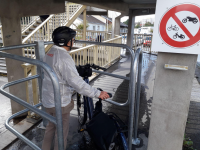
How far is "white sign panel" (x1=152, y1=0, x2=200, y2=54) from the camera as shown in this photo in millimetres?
1561

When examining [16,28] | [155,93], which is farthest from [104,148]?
[16,28]

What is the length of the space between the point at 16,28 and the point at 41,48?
1.16 meters

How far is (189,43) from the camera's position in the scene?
1627 mm

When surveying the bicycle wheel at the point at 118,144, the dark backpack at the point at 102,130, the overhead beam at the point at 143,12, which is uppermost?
the overhead beam at the point at 143,12

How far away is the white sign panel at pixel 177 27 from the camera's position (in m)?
1.56

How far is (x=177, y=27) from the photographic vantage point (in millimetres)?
1636

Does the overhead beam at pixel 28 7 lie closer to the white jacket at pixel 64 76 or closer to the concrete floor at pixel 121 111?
the white jacket at pixel 64 76

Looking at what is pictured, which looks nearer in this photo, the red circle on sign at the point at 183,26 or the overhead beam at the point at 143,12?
the red circle on sign at the point at 183,26

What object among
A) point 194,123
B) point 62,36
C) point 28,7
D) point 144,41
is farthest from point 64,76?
point 144,41

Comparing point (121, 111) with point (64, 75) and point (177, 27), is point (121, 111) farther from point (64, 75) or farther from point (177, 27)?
point (177, 27)

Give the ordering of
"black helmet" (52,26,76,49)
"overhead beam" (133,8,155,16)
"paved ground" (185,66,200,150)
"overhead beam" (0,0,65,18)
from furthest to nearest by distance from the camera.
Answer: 1. "overhead beam" (133,8,155,16)
2. "overhead beam" (0,0,65,18)
3. "paved ground" (185,66,200,150)
4. "black helmet" (52,26,76,49)

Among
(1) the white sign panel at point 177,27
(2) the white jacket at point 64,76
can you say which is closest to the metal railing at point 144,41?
(1) the white sign panel at point 177,27

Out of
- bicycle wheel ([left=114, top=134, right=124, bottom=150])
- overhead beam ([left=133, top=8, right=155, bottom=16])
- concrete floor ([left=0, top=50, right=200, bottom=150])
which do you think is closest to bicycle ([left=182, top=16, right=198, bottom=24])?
bicycle wheel ([left=114, top=134, right=124, bottom=150])

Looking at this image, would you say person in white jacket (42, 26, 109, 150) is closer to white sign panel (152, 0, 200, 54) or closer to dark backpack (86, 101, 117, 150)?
dark backpack (86, 101, 117, 150)
